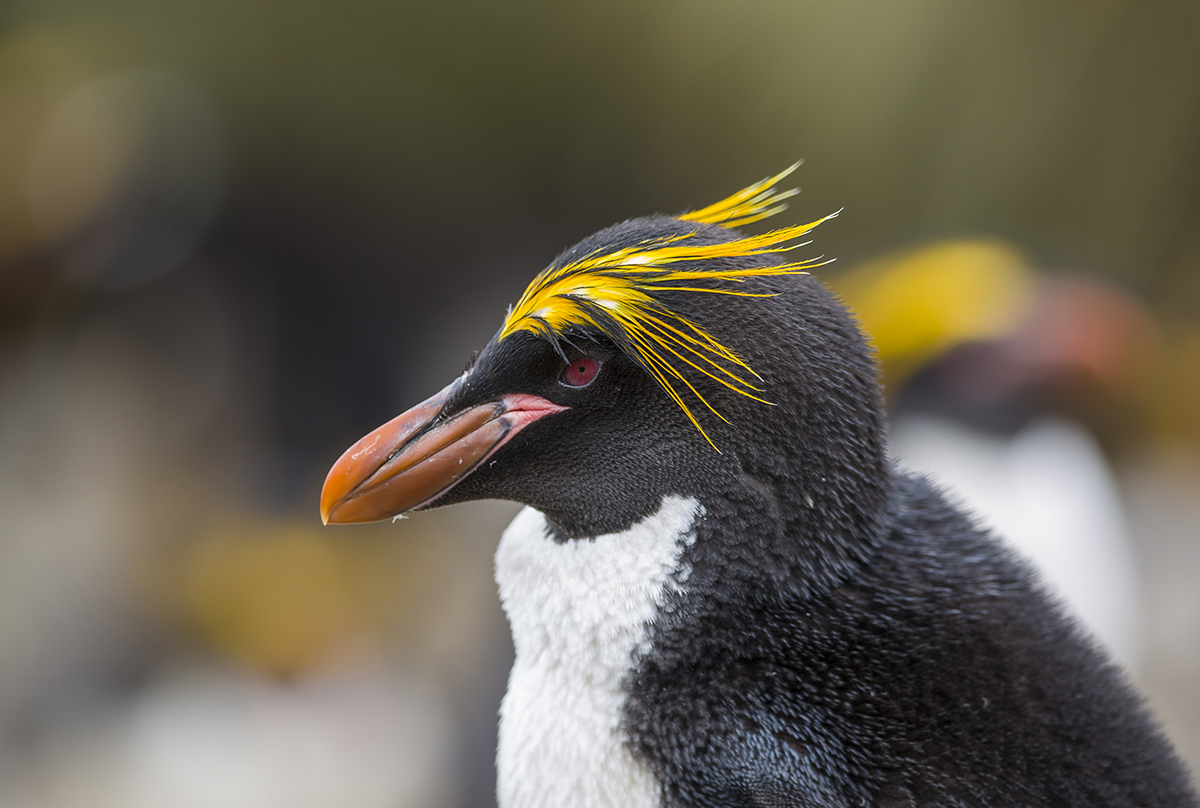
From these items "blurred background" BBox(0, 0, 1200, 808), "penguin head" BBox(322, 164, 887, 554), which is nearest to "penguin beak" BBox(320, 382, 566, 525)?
"penguin head" BBox(322, 164, 887, 554)

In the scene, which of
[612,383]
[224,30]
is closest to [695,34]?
[224,30]

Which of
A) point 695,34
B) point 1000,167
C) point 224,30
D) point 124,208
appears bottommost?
point 1000,167

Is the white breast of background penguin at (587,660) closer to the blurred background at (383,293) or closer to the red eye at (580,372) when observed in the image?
the red eye at (580,372)

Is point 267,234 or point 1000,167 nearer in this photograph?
point 267,234

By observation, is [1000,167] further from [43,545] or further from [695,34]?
[43,545]

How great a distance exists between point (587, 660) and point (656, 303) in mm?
179

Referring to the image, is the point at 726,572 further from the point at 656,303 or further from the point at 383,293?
the point at 383,293

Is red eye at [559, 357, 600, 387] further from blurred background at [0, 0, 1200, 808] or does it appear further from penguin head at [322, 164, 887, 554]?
blurred background at [0, 0, 1200, 808]

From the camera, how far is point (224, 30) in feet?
4.77

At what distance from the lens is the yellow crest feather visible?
446mm

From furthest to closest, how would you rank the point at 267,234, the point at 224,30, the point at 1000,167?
the point at 1000,167, the point at 267,234, the point at 224,30

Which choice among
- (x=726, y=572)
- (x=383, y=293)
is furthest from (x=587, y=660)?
(x=383, y=293)

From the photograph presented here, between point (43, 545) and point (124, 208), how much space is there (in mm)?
585

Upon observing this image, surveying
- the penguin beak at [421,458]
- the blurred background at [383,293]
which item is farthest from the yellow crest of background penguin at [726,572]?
the blurred background at [383,293]
